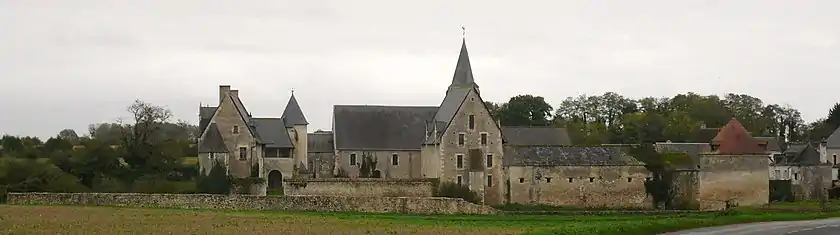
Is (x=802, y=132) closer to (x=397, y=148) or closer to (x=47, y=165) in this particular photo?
(x=397, y=148)

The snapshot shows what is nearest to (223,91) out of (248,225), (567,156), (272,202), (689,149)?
(272,202)

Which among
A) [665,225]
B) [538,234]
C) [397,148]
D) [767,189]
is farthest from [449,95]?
[538,234]

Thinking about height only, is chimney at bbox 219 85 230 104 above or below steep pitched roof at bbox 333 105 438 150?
above

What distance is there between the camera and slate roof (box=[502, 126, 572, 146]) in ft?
261

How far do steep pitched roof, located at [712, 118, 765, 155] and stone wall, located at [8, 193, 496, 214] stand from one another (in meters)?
15.0

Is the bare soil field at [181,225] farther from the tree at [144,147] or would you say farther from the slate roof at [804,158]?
the slate roof at [804,158]

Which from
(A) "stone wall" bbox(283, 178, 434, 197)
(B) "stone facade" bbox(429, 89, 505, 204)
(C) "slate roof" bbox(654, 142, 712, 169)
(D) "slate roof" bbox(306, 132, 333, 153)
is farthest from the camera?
(D) "slate roof" bbox(306, 132, 333, 153)

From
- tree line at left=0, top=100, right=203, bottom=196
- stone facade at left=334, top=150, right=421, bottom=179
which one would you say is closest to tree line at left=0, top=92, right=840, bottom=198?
tree line at left=0, top=100, right=203, bottom=196

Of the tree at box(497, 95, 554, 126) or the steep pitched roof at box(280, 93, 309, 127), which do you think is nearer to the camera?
the steep pitched roof at box(280, 93, 309, 127)

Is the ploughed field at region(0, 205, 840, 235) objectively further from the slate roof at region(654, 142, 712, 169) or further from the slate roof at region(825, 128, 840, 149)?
the slate roof at region(825, 128, 840, 149)

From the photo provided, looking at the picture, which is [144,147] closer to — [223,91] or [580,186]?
[223,91]

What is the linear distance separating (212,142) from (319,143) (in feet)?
30.9

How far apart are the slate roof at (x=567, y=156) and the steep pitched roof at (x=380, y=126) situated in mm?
7654

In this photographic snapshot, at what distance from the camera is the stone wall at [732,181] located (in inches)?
2293
